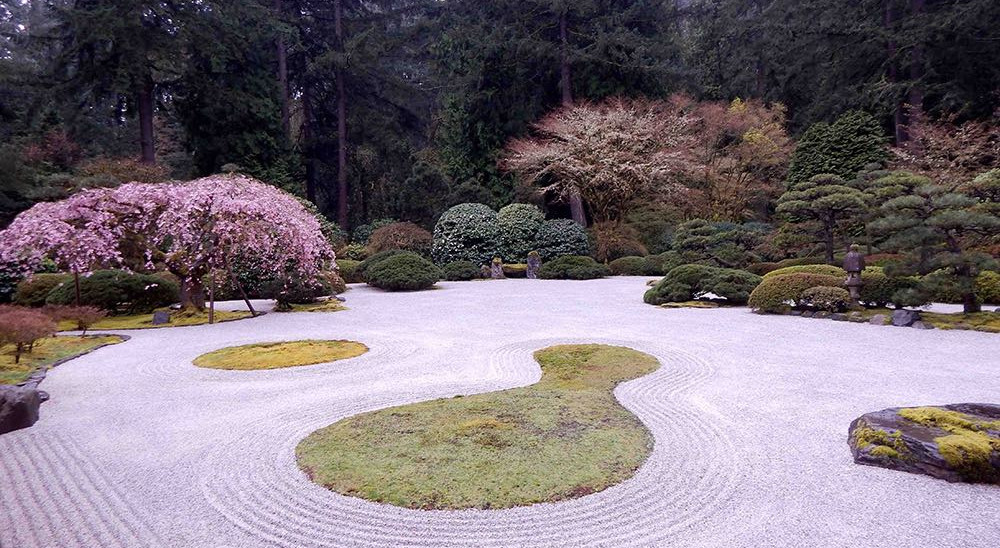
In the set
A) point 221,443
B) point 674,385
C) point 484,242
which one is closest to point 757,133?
point 484,242

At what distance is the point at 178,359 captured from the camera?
6.82 metres

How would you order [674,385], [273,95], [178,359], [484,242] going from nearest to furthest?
1. [674,385]
2. [178,359]
3. [484,242]
4. [273,95]

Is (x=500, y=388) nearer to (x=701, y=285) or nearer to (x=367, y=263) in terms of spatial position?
(x=701, y=285)

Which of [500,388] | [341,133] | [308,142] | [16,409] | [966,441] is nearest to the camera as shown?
[966,441]

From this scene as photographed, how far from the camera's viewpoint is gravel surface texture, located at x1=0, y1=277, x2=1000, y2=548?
2678mm

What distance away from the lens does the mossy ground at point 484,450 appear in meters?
3.07

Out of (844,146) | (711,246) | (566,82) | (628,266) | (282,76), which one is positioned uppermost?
(282,76)

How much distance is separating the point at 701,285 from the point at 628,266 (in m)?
7.42

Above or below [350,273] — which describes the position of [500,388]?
below

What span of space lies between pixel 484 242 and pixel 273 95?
11.9 m

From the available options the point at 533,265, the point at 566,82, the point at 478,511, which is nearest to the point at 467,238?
the point at 533,265

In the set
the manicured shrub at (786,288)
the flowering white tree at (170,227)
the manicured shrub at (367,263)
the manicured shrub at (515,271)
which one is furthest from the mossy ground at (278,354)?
the manicured shrub at (515,271)

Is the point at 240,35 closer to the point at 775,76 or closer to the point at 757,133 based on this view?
the point at 757,133

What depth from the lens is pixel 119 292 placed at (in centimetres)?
1042
